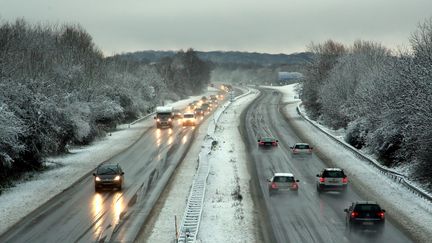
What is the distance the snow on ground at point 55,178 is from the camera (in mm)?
33812

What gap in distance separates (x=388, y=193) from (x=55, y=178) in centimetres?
2520

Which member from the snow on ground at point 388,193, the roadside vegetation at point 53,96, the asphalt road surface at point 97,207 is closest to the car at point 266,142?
the snow on ground at point 388,193

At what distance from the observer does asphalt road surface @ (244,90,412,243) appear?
86.7 ft

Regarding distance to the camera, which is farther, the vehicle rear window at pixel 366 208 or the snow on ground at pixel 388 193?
the snow on ground at pixel 388 193

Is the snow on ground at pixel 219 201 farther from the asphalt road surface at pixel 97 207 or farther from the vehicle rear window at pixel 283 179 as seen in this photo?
the vehicle rear window at pixel 283 179

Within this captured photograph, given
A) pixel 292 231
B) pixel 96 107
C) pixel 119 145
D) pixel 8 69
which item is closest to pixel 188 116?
pixel 96 107

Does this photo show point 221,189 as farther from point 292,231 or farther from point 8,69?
point 8,69

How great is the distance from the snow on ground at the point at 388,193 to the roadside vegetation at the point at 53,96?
82.0 ft

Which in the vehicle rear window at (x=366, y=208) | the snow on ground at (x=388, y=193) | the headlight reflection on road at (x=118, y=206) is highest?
the vehicle rear window at (x=366, y=208)

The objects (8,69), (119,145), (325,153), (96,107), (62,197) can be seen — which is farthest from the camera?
(96,107)

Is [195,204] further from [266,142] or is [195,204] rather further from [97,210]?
[266,142]

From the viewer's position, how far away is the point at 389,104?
49.8 m

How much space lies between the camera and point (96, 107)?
250 ft

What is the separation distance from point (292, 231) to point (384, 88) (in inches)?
1232
